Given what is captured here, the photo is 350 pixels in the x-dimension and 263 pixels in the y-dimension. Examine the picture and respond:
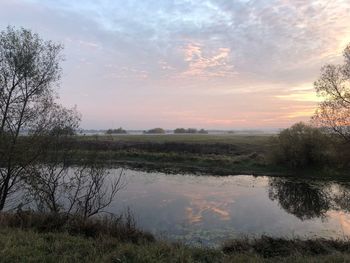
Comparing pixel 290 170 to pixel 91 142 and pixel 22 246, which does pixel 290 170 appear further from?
pixel 22 246

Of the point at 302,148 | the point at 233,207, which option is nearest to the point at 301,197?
the point at 233,207

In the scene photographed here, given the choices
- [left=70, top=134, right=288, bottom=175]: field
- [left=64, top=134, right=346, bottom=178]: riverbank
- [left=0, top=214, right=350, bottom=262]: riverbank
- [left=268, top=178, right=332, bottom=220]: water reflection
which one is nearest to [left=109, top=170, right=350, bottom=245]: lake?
[left=268, top=178, right=332, bottom=220]: water reflection

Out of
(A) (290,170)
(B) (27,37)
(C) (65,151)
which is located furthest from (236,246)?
(A) (290,170)

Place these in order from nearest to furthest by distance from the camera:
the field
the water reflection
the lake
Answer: the lake
the water reflection
the field

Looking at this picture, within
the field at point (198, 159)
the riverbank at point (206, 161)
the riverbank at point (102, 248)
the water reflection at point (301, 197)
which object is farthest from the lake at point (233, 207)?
the field at point (198, 159)

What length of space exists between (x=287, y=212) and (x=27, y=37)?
54.4ft

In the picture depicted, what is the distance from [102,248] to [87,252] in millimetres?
435

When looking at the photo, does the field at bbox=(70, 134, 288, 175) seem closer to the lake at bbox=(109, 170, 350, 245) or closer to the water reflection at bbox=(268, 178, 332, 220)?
the lake at bbox=(109, 170, 350, 245)

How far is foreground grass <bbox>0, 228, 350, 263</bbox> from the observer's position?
6.86 metres

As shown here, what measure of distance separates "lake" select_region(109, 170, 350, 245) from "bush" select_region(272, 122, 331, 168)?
17.9 ft

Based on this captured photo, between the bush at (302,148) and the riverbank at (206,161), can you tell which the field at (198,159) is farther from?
the bush at (302,148)

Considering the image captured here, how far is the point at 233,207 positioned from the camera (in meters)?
18.9

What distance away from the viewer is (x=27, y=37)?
15102 mm

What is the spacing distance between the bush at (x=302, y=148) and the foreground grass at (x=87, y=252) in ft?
90.2
